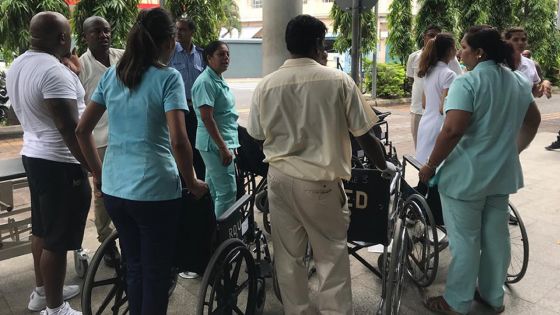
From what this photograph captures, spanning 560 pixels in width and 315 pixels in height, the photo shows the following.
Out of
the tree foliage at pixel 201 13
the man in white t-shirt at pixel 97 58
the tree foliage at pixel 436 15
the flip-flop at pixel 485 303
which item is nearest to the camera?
the flip-flop at pixel 485 303

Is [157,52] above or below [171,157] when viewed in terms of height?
above

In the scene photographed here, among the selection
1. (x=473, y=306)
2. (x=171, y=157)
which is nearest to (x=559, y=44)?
(x=473, y=306)

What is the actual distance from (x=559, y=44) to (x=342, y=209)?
2116cm

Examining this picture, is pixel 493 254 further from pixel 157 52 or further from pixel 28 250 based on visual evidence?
pixel 28 250

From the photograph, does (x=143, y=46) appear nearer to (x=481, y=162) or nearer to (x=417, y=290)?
(x=481, y=162)

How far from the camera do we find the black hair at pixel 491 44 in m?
2.57

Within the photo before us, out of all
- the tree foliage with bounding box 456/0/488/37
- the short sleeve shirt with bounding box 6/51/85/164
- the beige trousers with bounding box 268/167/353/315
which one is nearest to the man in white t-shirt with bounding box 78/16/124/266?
the short sleeve shirt with bounding box 6/51/85/164

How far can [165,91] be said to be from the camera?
80.0 inches

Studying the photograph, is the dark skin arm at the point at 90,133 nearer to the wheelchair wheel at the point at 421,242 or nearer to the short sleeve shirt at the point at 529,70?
the wheelchair wheel at the point at 421,242

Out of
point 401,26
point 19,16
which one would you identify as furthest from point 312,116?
point 401,26

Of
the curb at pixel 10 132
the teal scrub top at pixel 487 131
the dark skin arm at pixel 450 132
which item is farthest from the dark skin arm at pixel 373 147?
the curb at pixel 10 132

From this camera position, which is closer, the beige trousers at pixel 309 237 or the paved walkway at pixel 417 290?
the beige trousers at pixel 309 237

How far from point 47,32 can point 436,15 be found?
14.1m

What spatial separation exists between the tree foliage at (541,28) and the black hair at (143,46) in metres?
19.6
